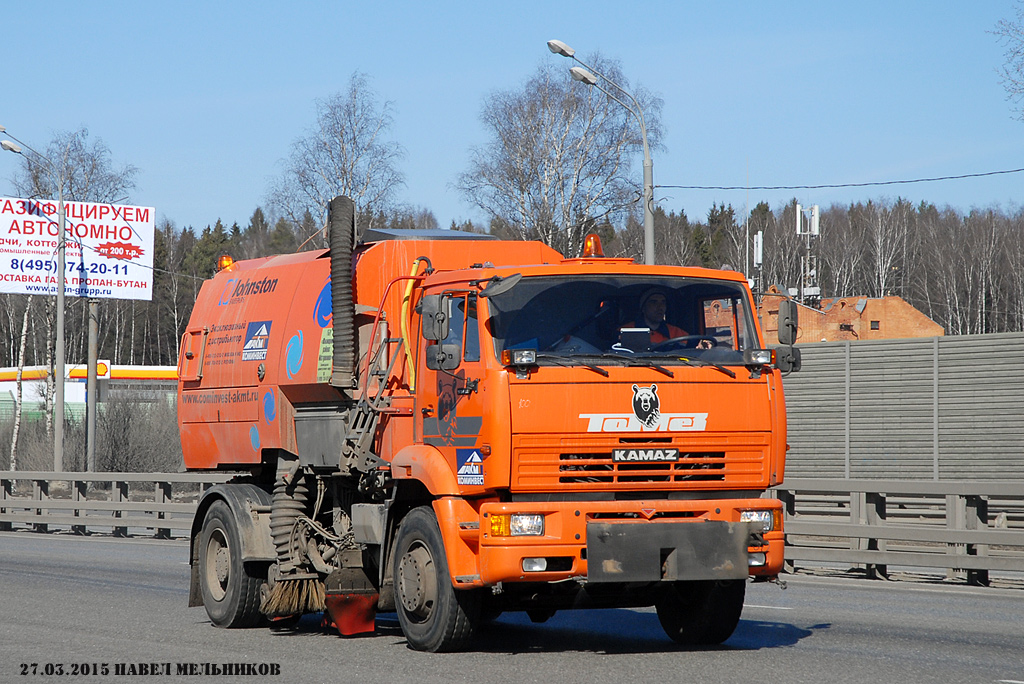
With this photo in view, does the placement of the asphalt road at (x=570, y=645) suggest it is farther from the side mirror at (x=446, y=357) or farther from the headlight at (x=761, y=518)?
the side mirror at (x=446, y=357)

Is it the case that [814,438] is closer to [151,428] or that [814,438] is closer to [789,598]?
[789,598]

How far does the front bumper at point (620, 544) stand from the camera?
771 centimetres

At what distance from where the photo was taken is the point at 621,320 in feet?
27.3

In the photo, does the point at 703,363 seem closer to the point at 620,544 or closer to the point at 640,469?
the point at 640,469

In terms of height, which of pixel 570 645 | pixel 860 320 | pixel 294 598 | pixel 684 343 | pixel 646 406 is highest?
pixel 860 320

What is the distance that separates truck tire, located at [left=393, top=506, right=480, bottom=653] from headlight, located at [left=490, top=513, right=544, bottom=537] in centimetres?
58

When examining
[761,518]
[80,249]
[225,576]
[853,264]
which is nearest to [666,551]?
[761,518]

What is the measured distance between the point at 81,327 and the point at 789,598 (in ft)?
175

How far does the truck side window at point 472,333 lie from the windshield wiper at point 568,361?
435mm

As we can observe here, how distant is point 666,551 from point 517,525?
97cm

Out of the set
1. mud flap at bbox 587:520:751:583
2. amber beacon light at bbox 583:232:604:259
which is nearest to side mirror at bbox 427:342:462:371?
mud flap at bbox 587:520:751:583

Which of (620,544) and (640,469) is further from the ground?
(640,469)

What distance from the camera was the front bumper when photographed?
7.71m

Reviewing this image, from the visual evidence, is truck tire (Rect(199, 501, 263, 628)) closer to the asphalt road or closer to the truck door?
the asphalt road
